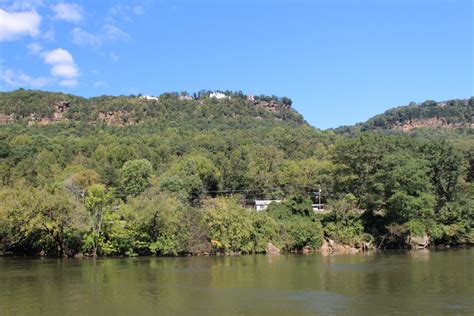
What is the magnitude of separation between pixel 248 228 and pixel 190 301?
3266 cm

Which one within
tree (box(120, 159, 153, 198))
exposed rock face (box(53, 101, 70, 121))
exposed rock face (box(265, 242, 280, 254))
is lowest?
exposed rock face (box(265, 242, 280, 254))

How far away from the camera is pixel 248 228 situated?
198ft

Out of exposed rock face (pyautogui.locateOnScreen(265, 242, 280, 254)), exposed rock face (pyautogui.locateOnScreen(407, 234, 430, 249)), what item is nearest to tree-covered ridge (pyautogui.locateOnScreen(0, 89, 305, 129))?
exposed rock face (pyautogui.locateOnScreen(265, 242, 280, 254))

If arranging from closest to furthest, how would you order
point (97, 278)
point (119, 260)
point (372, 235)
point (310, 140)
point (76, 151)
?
1. point (97, 278)
2. point (119, 260)
3. point (372, 235)
4. point (76, 151)
5. point (310, 140)

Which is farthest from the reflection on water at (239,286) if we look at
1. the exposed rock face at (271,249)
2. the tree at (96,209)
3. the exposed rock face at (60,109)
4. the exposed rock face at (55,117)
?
the exposed rock face at (60,109)

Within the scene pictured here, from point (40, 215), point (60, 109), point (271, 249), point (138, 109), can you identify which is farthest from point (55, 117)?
point (271, 249)

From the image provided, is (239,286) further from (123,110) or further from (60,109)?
(60,109)

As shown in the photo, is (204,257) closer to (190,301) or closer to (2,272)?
(2,272)

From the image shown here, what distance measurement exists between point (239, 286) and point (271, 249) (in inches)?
1169

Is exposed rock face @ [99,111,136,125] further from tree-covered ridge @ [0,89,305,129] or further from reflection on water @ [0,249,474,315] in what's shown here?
reflection on water @ [0,249,474,315]

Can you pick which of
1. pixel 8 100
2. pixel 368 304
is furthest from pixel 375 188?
pixel 8 100

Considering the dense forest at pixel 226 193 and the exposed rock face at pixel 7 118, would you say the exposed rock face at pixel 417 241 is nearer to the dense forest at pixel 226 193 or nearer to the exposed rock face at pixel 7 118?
the dense forest at pixel 226 193

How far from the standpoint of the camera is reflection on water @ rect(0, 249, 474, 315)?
26234 millimetres

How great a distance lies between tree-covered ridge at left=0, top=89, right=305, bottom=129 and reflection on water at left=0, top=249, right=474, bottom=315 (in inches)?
4327
